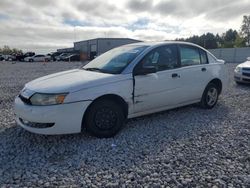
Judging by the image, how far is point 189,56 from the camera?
507 cm

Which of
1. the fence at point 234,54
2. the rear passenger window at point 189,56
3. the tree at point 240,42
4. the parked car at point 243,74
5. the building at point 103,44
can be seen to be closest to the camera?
the rear passenger window at point 189,56

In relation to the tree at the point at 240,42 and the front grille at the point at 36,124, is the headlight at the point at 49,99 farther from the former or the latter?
the tree at the point at 240,42

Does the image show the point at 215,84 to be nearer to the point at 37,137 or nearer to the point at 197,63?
the point at 197,63

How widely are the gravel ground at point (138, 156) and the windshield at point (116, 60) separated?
45.1 inches

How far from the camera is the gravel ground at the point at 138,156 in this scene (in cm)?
268

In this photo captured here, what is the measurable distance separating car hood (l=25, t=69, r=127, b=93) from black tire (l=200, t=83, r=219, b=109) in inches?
98.6

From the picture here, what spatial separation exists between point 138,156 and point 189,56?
279 centimetres

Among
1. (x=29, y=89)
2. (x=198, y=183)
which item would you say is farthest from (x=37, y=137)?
(x=198, y=183)

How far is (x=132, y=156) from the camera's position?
10.6 feet

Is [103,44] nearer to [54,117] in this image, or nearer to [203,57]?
[203,57]

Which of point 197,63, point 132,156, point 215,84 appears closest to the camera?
point 132,156

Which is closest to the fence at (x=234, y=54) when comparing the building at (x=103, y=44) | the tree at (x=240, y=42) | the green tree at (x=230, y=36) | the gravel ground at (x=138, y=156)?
the building at (x=103, y=44)

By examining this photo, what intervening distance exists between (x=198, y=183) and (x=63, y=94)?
216 centimetres

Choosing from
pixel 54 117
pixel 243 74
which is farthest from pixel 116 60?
pixel 243 74
